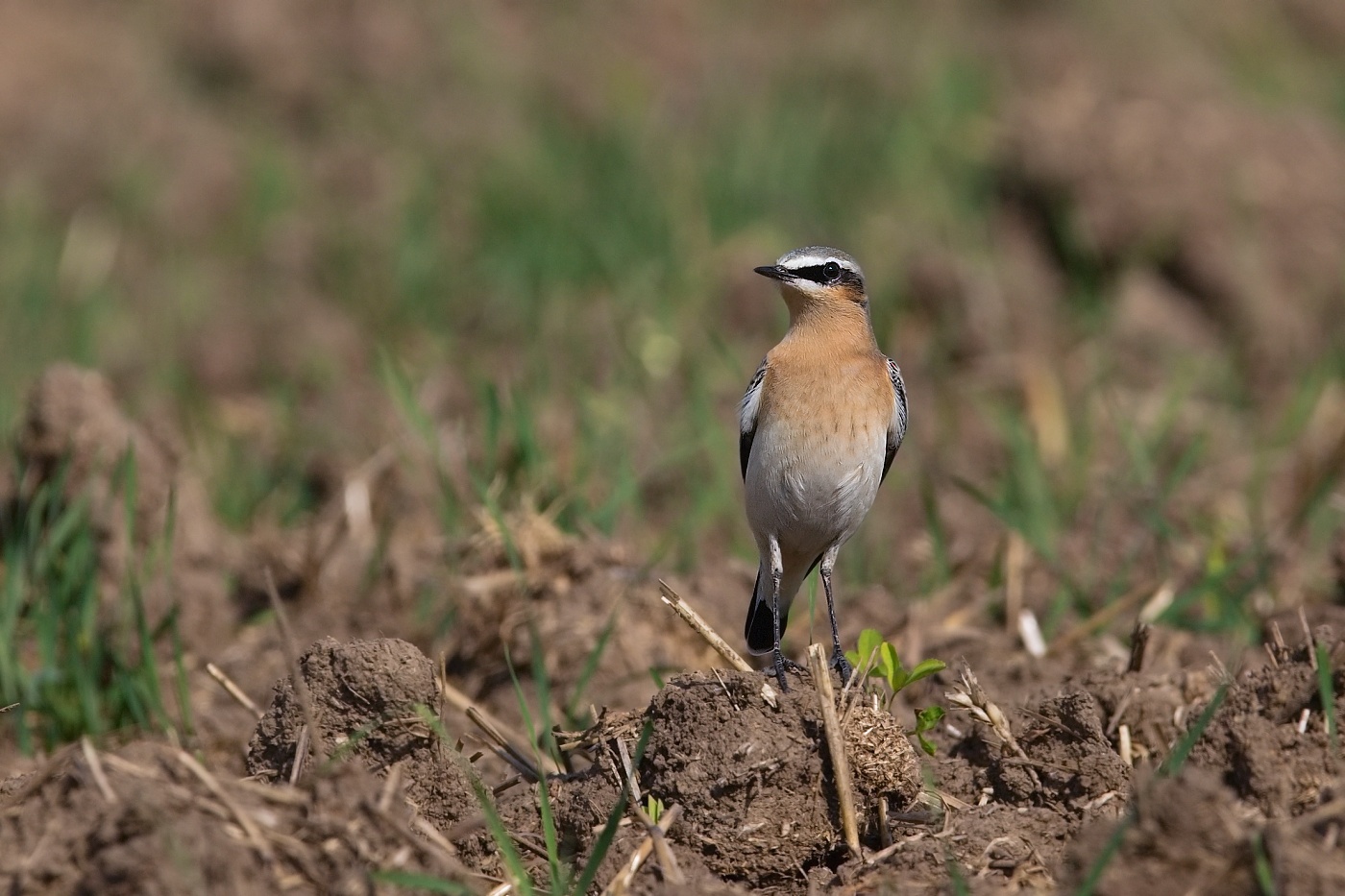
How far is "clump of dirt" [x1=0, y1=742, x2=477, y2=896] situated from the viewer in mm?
3525

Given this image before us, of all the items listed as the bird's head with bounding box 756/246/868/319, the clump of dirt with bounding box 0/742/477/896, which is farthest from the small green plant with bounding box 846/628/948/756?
the bird's head with bounding box 756/246/868/319

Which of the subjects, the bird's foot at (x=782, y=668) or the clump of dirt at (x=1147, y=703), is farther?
the clump of dirt at (x=1147, y=703)

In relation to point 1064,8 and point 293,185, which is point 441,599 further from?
point 1064,8

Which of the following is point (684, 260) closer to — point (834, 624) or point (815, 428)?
point (815, 428)

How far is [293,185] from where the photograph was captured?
1266 centimetres

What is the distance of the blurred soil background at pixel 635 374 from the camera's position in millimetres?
4703

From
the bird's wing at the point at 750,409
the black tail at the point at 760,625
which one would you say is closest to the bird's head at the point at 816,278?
the bird's wing at the point at 750,409

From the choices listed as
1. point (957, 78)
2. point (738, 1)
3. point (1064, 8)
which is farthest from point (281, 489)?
point (1064, 8)

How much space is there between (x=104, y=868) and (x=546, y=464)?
3546mm

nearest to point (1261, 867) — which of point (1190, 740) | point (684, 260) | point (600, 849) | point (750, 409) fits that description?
point (1190, 740)

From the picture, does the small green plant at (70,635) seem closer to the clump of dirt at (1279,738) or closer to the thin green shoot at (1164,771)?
the thin green shoot at (1164,771)

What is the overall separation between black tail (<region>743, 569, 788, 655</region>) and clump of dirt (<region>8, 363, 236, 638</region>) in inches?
90.7

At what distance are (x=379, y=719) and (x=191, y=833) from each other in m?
0.87

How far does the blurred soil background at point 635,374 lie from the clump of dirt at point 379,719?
0.02m
